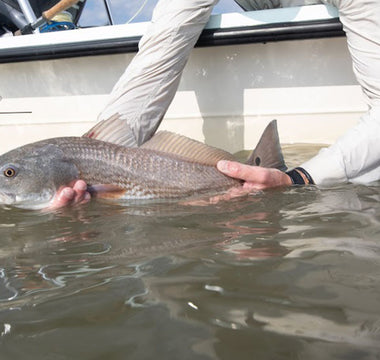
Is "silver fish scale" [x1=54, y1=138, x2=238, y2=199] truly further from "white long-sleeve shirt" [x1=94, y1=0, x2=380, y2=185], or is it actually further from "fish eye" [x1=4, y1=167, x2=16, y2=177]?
"fish eye" [x1=4, y1=167, x2=16, y2=177]

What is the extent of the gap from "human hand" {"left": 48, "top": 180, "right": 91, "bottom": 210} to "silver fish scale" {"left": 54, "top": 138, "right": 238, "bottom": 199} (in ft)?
0.22

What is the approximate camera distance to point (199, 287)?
1120 millimetres

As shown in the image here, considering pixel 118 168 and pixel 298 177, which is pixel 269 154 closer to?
pixel 298 177

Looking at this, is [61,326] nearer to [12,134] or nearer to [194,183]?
[194,183]

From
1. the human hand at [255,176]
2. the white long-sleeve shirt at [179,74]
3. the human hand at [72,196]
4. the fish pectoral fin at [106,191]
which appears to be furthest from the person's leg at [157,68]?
the human hand at [255,176]

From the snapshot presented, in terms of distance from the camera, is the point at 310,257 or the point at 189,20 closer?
the point at 310,257

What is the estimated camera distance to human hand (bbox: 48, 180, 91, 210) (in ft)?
7.73

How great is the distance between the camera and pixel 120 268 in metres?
1.32

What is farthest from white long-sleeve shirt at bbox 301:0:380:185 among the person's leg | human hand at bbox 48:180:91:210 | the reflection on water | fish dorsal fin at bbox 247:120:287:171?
human hand at bbox 48:180:91:210

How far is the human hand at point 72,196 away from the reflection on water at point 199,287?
40 centimetres

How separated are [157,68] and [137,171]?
953mm

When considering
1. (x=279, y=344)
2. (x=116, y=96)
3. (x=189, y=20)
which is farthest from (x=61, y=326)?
(x=189, y=20)

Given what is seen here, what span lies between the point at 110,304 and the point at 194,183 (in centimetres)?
150

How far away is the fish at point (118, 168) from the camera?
2.38m
